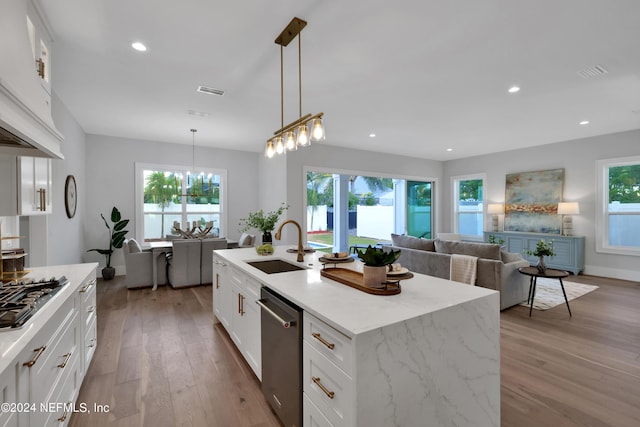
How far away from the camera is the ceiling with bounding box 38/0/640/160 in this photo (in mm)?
2162

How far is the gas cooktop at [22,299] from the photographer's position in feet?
4.22

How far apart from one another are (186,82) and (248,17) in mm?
1444

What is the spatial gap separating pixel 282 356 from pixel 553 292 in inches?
191

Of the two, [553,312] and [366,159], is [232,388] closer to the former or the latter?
[553,312]

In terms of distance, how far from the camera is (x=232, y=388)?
2.21m

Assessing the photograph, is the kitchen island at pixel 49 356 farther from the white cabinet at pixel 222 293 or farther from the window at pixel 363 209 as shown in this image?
the window at pixel 363 209

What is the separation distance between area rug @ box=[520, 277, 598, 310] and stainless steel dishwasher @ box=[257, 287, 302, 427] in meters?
3.74

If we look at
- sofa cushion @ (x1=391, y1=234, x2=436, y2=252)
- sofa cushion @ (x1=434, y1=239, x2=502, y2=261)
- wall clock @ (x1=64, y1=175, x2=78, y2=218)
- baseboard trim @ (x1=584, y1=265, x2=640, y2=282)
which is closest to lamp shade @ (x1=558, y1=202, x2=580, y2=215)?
baseboard trim @ (x1=584, y1=265, x2=640, y2=282)

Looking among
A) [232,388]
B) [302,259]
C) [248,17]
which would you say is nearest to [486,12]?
[248,17]

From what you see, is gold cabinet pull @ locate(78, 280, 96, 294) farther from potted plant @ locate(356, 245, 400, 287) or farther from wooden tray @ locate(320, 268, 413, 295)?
potted plant @ locate(356, 245, 400, 287)

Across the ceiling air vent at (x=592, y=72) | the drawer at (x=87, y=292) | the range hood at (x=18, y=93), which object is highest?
the ceiling air vent at (x=592, y=72)

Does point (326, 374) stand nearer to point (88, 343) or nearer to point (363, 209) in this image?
point (88, 343)

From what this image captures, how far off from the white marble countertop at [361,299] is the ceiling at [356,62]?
194cm

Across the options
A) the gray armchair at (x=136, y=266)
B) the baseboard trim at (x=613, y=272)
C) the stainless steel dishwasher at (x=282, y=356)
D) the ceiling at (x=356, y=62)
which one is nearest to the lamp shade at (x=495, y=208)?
the baseboard trim at (x=613, y=272)
